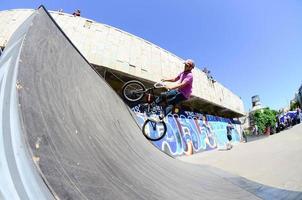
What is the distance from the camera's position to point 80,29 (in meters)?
16.5

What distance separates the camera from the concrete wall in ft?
52.5

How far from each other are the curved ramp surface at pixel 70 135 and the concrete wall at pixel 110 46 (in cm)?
1235

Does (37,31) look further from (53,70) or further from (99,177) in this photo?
(99,177)

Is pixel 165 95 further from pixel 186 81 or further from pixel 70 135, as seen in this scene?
pixel 70 135

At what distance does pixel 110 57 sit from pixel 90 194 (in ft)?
50.7

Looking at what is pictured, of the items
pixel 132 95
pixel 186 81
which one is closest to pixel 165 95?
pixel 186 81

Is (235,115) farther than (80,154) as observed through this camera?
Yes

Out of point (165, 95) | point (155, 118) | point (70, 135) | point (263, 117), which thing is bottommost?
point (70, 135)

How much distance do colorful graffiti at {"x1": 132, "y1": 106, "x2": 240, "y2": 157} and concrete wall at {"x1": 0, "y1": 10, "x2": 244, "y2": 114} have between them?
3331mm

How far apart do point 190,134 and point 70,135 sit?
1914 cm

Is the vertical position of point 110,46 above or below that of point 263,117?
above

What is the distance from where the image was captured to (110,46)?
17.1m

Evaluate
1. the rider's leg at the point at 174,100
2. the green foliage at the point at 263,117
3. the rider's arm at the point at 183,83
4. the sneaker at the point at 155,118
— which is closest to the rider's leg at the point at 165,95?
the rider's leg at the point at 174,100

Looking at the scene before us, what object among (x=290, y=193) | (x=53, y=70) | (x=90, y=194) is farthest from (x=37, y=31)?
(x=290, y=193)
